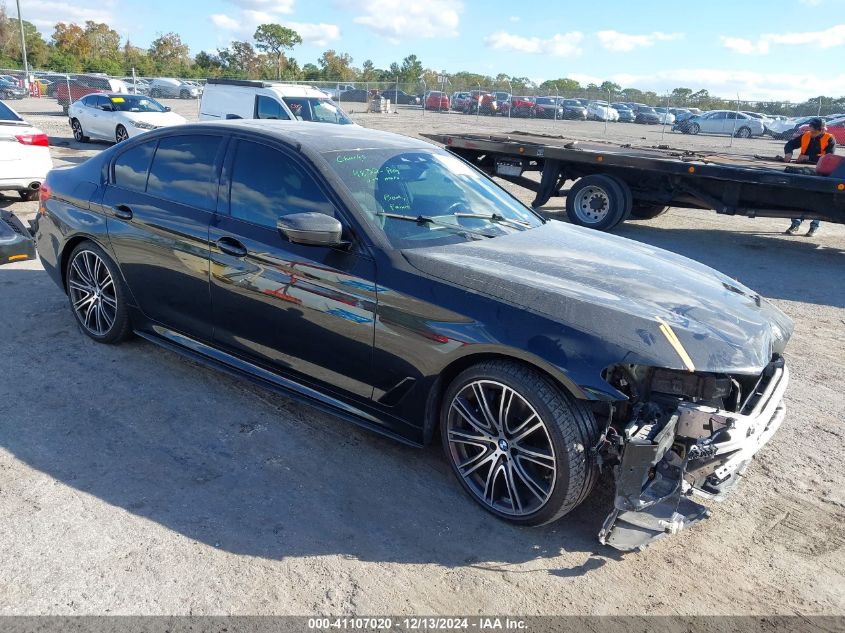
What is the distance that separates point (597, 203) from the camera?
1106 centimetres

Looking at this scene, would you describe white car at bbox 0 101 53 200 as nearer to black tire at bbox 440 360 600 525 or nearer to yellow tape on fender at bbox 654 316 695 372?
black tire at bbox 440 360 600 525

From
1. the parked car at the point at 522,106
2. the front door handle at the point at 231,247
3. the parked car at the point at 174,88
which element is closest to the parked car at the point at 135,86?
the parked car at the point at 174,88

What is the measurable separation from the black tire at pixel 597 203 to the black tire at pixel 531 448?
26.0 feet

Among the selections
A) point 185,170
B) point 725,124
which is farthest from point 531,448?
point 725,124

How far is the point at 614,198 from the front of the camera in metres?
10.7

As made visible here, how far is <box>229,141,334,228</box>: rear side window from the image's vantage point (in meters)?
3.94

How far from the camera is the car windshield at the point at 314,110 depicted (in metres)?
15.2

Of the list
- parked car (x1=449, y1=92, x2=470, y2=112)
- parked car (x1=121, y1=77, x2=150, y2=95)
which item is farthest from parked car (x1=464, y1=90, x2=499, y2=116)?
parked car (x1=121, y1=77, x2=150, y2=95)

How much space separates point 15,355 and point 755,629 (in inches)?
190

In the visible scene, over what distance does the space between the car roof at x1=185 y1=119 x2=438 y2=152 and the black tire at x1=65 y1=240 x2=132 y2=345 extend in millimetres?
1102

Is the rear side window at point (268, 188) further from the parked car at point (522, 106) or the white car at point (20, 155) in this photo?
the parked car at point (522, 106)

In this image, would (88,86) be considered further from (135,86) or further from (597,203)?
(597,203)

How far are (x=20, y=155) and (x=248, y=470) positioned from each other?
311 inches

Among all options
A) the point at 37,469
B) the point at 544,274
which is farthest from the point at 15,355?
the point at 544,274
